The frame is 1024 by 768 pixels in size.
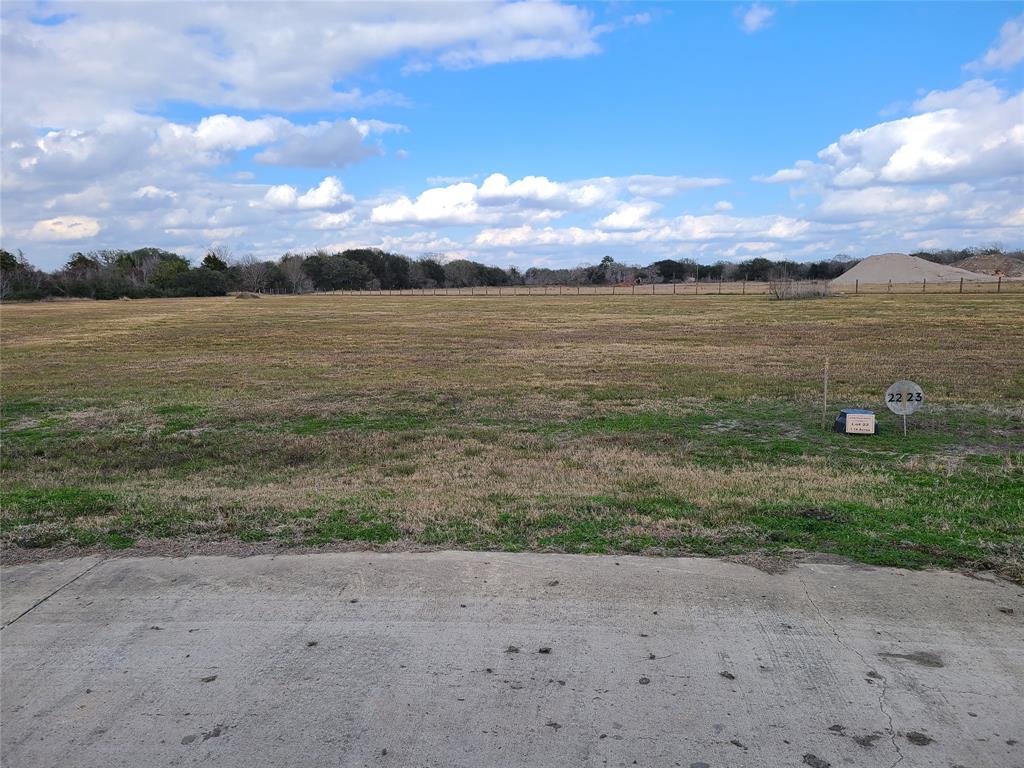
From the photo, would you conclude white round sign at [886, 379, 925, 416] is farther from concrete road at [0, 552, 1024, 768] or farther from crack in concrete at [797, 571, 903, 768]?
crack in concrete at [797, 571, 903, 768]

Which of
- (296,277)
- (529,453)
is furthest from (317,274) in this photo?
(529,453)

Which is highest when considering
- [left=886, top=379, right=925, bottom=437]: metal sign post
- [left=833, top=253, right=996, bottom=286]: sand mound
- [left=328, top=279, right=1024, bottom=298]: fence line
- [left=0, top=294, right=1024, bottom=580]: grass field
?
[left=833, top=253, right=996, bottom=286]: sand mound

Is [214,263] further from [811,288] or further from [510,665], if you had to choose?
[510,665]

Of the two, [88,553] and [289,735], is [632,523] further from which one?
[88,553]

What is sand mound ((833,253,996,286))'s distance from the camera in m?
96.0

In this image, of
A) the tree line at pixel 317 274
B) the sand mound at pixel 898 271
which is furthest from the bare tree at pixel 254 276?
the sand mound at pixel 898 271

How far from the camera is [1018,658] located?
3582 millimetres

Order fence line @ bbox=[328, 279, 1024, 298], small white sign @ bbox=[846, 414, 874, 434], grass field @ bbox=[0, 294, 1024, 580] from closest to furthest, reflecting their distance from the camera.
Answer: grass field @ bbox=[0, 294, 1024, 580] < small white sign @ bbox=[846, 414, 874, 434] < fence line @ bbox=[328, 279, 1024, 298]

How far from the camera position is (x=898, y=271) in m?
100

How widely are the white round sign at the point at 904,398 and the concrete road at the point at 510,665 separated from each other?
5119 millimetres

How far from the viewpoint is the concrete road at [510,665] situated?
305 centimetres

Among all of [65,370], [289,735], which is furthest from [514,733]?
[65,370]

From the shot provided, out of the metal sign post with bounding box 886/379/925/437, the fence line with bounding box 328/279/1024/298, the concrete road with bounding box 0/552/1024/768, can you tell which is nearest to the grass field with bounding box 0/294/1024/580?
the metal sign post with bounding box 886/379/925/437

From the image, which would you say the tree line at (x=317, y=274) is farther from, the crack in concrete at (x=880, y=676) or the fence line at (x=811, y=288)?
the crack in concrete at (x=880, y=676)
